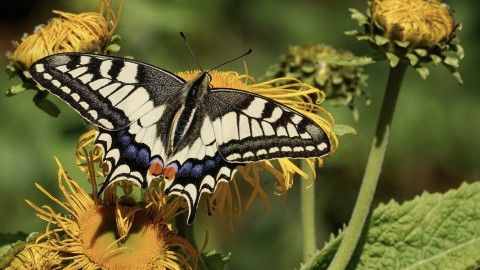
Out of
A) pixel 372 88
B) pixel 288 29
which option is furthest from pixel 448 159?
pixel 288 29

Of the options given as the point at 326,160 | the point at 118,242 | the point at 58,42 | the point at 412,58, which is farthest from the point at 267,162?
the point at 326,160

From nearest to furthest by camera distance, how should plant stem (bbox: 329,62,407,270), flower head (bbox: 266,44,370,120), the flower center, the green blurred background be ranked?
the flower center
plant stem (bbox: 329,62,407,270)
flower head (bbox: 266,44,370,120)
the green blurred background

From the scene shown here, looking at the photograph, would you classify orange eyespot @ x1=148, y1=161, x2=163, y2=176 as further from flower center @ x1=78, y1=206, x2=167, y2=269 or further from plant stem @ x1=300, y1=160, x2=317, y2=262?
plant stem @ x1=300, y1=160, x2=317, y2=262

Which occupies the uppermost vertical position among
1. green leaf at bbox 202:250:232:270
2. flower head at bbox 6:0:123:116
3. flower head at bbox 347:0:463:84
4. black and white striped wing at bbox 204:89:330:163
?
flower head at bbox 347:0:463:84

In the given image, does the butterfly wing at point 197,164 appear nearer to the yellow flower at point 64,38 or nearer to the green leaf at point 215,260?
the green leaf at point 215,260

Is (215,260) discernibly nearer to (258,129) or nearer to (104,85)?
(258,129)

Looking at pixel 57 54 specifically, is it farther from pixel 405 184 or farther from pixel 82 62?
pixel 405 184

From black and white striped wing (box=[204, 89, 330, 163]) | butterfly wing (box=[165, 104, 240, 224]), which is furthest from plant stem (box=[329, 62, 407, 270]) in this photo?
butterfly wing (box=[165, 104, 240, 224])
